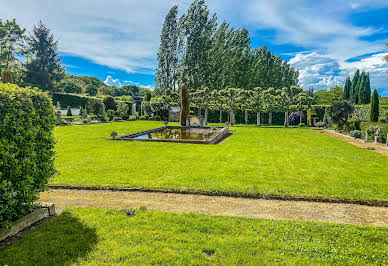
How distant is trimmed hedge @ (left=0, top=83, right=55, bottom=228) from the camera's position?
11.6 feet

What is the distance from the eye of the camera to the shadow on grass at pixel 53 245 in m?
3.15

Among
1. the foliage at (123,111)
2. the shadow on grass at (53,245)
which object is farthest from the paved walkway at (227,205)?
the foliage at (123,111)

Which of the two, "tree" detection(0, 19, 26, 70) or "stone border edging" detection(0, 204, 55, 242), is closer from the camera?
"stone border edging" detection(0, 204, 55, 242)

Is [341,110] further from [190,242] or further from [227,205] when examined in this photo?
[190,242]

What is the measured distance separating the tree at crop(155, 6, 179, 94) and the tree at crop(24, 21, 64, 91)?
23010 mm

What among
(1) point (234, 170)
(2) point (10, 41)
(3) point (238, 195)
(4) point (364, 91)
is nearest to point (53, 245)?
(3) point (238, 195)

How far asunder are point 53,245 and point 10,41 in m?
52.8

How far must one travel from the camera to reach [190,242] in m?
3.62

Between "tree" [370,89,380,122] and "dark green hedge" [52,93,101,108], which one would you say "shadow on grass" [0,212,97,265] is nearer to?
"tree" [370,89,380,122]

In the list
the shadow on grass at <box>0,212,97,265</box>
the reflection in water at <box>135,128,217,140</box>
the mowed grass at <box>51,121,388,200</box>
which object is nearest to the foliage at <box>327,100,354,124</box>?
the mowed grass at <box>51,121,388,200</box>

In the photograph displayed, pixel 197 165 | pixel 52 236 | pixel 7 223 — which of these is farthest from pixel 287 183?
pixel 7 223

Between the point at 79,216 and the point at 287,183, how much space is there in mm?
5379

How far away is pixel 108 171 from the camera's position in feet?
25.4

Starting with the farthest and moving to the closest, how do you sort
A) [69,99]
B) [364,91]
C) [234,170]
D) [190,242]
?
[69,99]
[364,91]
[234,170]
[190,242]
